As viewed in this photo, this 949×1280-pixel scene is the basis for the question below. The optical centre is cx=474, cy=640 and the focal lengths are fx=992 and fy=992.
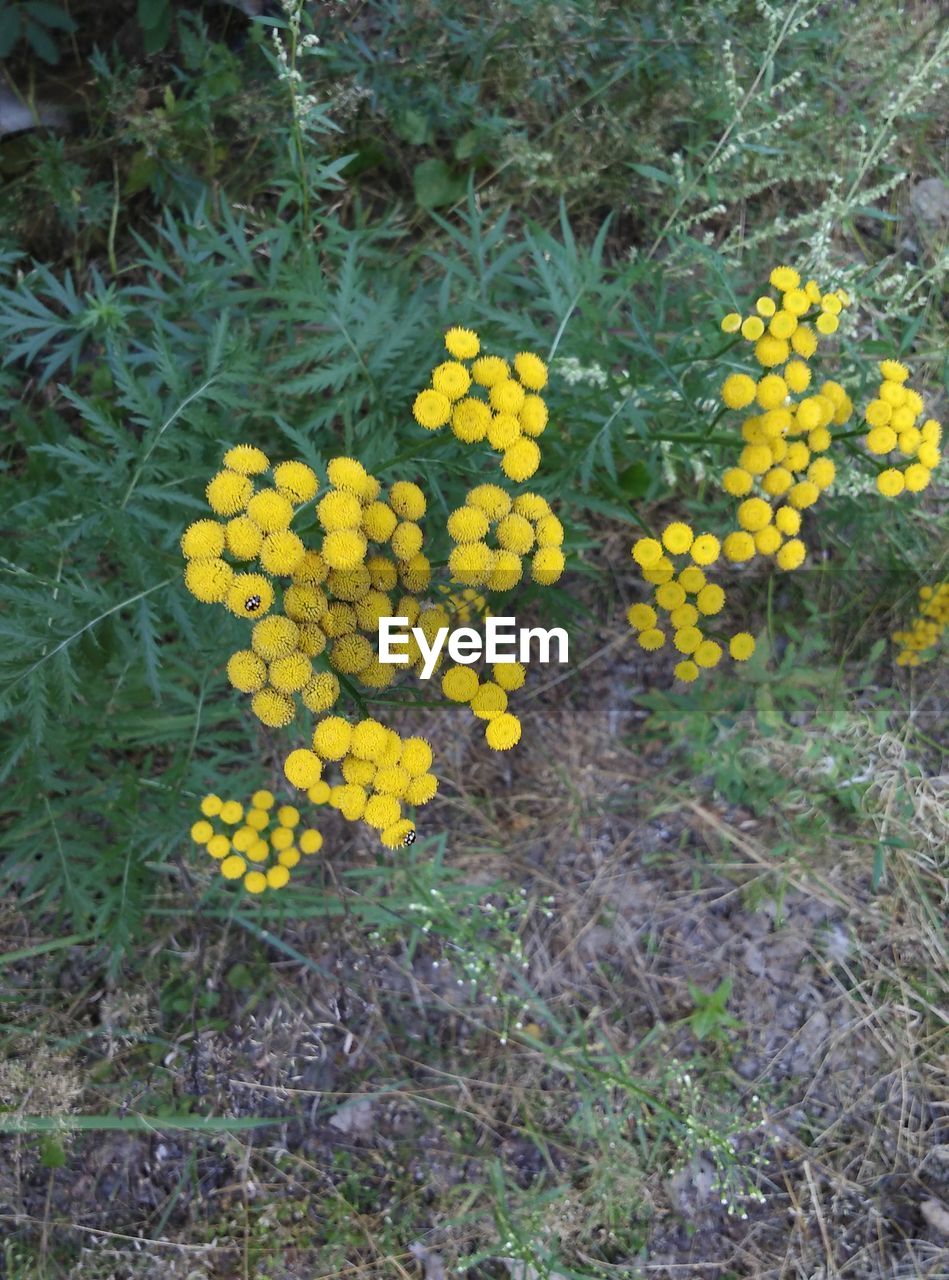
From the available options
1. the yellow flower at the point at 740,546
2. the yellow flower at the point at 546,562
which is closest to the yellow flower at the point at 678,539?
the yellow flower at the point at 740,546

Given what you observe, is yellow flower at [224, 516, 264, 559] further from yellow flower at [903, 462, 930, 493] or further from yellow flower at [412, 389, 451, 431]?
yellow flower at [903, 462, 930, 493]

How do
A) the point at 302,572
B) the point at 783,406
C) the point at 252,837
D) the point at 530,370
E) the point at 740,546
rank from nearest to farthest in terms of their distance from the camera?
the point at 302,572, the point at 530,370, the point at 783,406, the point at 740,546, the point at 252,837

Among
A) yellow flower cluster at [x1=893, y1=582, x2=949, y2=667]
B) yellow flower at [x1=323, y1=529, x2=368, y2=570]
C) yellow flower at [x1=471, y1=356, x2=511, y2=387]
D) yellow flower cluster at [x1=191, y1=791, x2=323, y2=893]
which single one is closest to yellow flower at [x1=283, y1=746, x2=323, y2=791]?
yellow flower at [x1=323, y1=529, x2=368, y2=570]

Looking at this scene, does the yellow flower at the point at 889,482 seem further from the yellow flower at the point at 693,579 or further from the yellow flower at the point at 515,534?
the yellow flower at the point at 515,534

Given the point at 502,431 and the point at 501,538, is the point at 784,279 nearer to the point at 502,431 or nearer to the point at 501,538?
the point at 502,431

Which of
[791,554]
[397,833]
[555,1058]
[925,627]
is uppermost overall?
[791,554]

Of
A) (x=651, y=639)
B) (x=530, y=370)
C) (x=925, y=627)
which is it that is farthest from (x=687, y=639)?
(x=925, y=627)

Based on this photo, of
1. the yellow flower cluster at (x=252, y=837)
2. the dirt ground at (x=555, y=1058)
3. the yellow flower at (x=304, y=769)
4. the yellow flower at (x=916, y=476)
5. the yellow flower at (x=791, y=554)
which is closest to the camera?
the yellow flower at (x=304, y=769)
